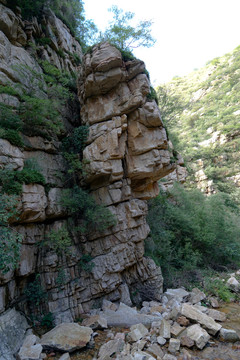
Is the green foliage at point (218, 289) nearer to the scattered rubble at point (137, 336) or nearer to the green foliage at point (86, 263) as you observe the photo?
the scattered rubble at point (137, 336)

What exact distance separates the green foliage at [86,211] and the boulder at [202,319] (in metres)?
4.80

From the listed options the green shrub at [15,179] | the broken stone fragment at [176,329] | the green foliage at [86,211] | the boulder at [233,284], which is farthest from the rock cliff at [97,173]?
the boulder at [233,284]

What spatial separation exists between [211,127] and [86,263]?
3133 centimetres

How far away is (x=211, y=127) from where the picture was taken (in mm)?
32531

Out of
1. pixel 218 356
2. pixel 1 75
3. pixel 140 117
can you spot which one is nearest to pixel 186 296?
pixel 218 356

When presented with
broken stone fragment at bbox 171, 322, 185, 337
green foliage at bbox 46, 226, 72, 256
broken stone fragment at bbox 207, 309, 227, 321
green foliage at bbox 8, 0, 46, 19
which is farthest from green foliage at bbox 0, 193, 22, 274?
green foliage at bbox 8, 0, 46, 19

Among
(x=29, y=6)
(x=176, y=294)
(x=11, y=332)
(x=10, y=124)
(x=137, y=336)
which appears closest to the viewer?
(x=11, y=332)

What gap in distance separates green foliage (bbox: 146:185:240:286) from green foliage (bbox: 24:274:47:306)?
778 cm

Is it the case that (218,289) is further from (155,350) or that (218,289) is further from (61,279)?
(61,279)

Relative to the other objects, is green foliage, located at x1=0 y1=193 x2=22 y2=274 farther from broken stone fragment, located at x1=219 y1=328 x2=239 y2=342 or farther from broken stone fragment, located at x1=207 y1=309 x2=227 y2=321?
broken stone fragment, located at x1=207 y1=309 x2=227 y2=321

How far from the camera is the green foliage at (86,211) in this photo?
9477mm

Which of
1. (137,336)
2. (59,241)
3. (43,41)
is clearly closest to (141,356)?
(137,336)

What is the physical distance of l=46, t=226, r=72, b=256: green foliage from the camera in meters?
8.45

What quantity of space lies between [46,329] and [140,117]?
1026 centimetres
